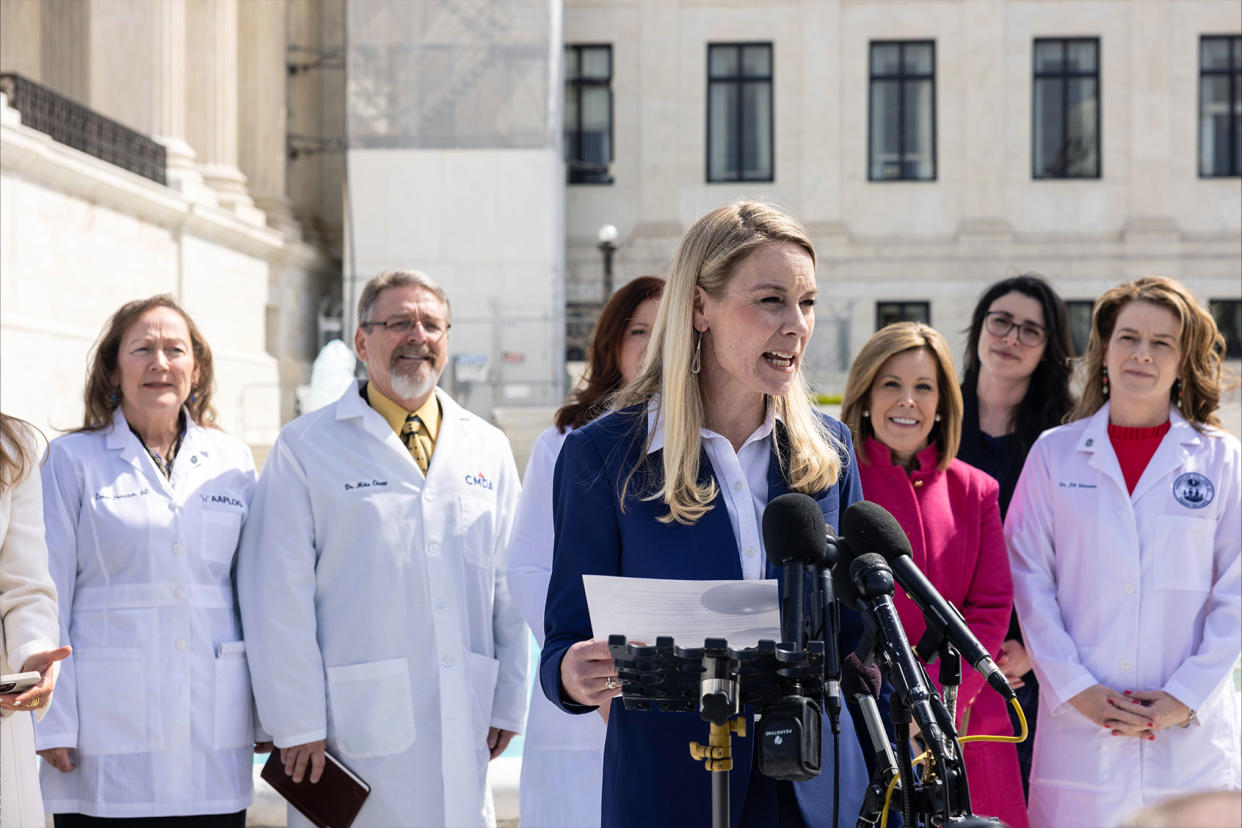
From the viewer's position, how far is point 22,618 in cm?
355

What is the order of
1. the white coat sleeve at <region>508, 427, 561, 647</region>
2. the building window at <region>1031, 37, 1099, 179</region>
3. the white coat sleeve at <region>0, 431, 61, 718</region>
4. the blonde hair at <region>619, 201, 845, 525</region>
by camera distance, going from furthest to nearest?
the building window at <region>1031, 37, 1099, 179</region> < the white coat sleeve at <region>508, 427, 561, 647</region> < the white coat sleeve at <region>0, 431, 61, 718</region> < the blonde hair at <region>619, 201, 845, 525</region>

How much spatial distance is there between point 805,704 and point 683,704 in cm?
24

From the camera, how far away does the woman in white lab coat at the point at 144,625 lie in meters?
4.08

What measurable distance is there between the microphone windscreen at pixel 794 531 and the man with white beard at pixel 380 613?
219cm

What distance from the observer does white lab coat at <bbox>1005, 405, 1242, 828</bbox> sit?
4.07 m

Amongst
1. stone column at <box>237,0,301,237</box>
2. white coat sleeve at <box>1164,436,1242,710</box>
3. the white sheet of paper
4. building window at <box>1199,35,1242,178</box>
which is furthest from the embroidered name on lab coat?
building window at <box>1199,35,1242,178</box>

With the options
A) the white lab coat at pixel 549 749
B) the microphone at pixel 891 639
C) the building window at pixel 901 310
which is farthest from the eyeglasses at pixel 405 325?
the building window at pixel 901 310

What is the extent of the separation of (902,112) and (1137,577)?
24.4 metres

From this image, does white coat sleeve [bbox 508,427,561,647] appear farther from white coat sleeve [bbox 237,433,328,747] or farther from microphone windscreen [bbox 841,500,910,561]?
microphone windscreen [bbox 841,500,910,561]

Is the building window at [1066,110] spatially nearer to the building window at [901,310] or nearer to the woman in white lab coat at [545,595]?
the building window at [901,310]

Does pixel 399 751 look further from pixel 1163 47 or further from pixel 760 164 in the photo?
pixel 1163 47

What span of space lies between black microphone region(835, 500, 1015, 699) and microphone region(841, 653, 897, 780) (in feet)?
0.55

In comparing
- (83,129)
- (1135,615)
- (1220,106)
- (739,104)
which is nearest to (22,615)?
(1135,615)

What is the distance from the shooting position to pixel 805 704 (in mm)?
2133
